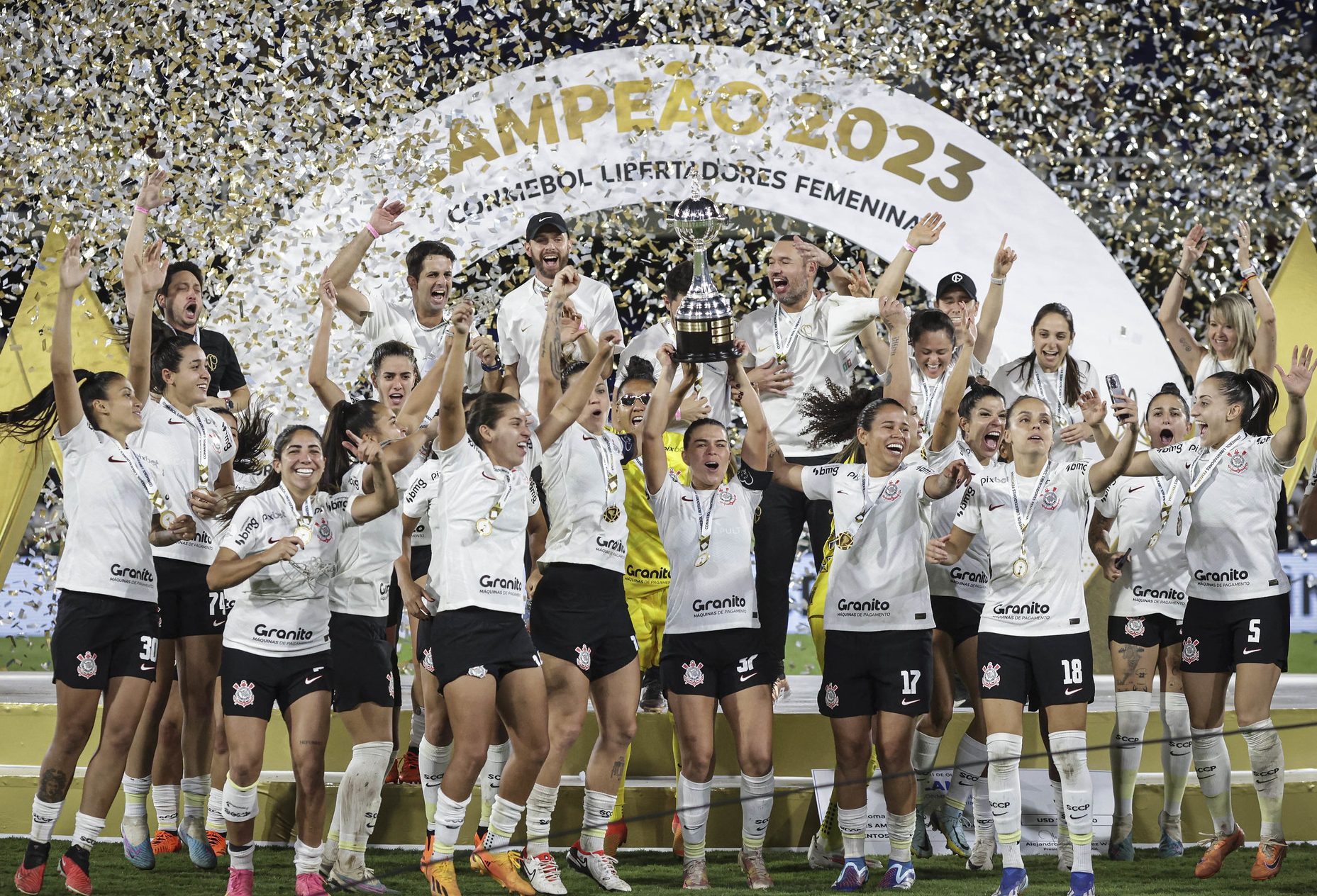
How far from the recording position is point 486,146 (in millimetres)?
8648

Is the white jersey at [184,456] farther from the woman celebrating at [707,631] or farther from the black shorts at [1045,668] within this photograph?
the black shorts at [1045,668]

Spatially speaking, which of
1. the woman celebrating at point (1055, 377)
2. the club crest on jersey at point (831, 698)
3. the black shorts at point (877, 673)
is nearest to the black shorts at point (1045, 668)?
the black shorts at point (877, 673)

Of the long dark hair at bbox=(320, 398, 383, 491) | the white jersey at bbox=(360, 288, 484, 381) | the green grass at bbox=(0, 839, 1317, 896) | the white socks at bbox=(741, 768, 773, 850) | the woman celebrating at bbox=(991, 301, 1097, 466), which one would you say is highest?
the white jersey at bbox=(360, 288, 484, 381)

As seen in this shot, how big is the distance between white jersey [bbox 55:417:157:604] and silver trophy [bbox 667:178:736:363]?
6.50ft

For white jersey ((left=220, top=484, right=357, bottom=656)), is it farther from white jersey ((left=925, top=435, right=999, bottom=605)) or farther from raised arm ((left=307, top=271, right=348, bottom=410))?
white jersey ((left=925, top=435, right=999, bottom=605))

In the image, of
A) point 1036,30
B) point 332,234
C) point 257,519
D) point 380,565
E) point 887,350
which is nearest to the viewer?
point 257,519

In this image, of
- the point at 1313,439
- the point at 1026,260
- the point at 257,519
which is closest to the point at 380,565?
the point at 257,519

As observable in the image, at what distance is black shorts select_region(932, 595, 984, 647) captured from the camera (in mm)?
6000

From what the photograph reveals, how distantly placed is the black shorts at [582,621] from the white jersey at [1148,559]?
6.55 ft

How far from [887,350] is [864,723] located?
6.44 feet

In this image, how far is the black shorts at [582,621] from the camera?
5.47 meters

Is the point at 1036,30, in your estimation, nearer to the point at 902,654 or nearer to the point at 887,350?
the point at 887,350

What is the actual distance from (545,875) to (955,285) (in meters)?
3.15

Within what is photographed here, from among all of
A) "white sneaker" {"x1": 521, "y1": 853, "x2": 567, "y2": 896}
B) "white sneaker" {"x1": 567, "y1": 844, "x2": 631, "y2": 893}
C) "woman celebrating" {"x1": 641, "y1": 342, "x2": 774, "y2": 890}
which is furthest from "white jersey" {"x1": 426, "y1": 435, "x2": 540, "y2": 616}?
"white sneaker" {"x1": 567, "y1": 844, "x2": 631, "y2": 893}
